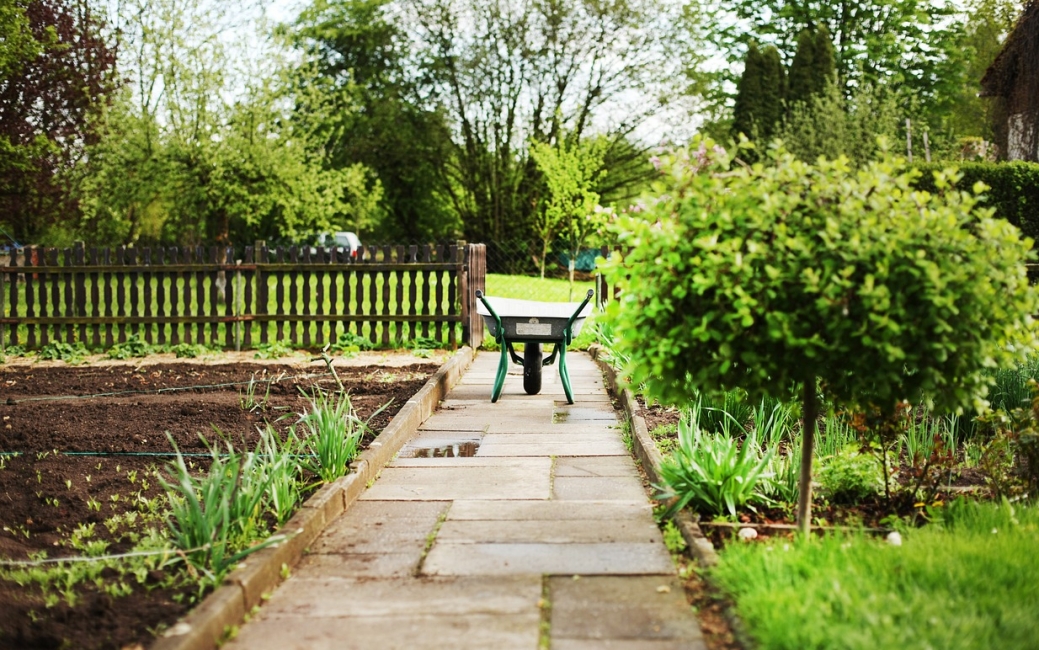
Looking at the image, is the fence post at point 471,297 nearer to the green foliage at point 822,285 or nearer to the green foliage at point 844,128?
the green foliage at point 822,285

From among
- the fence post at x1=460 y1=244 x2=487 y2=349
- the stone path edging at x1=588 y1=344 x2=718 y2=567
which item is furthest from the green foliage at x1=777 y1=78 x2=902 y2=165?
the stone path edging at x1=588 y1=344 x2=718 y2=567

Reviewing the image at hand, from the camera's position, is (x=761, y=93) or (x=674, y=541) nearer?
(x=674, y=541)

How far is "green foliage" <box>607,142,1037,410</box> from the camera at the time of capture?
3162mm

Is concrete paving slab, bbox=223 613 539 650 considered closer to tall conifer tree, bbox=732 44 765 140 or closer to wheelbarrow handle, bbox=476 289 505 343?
wheelbarrow handle, bbox=476 289 505 343

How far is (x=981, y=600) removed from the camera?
2.74 meters

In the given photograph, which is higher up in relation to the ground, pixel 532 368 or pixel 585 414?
pixel 532 368

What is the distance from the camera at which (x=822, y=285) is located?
319 cm

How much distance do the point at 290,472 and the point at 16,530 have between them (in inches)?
46.0

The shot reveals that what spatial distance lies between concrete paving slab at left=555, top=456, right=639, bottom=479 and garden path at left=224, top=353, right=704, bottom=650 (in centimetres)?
1

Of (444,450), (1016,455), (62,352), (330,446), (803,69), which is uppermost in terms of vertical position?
(803,69)

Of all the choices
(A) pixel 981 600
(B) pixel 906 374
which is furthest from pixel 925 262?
(A) pixel 981 600

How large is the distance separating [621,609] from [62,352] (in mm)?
9740

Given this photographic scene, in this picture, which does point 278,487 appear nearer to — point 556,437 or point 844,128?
point 556,437

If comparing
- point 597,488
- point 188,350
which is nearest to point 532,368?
point 597,488
